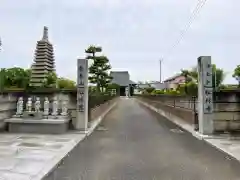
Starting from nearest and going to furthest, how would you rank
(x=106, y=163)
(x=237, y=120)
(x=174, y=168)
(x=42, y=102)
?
(x=174, y=168) < (x=106, y=163) < (x=237, y=120) < (x=42, y=102)

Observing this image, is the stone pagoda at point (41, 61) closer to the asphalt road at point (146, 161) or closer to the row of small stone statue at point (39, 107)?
the row of small stone statue at point (39, 107)

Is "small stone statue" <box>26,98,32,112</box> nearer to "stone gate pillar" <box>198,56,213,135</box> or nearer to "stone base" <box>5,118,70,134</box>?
"stone base" <box>5,118,70,134</box>

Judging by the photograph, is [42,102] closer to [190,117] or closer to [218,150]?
[190,117]

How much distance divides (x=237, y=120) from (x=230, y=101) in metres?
0.79

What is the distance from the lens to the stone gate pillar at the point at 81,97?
36.4 ft

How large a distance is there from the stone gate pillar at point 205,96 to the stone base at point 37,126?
5231 millimetres

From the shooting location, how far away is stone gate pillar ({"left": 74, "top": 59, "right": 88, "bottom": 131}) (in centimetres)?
1109

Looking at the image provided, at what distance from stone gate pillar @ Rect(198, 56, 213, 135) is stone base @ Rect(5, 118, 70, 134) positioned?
523 centimetres

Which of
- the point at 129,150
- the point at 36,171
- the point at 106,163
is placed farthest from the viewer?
the point at 129,150

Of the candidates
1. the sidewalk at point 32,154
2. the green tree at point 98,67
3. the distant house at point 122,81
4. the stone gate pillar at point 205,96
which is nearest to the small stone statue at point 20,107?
the sidewalk at point 32,154

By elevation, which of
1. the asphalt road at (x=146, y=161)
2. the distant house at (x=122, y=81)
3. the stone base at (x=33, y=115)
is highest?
the distant house at (x=122, y=81)

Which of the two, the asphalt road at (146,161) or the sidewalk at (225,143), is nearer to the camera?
the asphalt road at (146,161)

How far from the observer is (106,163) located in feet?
20.2

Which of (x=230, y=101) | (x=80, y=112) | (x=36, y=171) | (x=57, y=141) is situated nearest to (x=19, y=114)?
(x=80, y=112)
